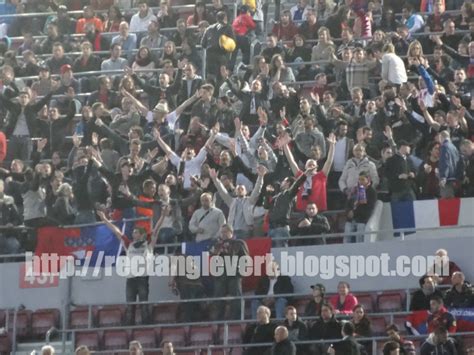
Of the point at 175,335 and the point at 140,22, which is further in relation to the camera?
the point at 140,22

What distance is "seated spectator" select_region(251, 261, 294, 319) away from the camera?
2619cm

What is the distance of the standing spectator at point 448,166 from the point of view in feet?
85.6

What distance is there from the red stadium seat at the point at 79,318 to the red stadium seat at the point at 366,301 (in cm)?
391

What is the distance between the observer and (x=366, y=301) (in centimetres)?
2605

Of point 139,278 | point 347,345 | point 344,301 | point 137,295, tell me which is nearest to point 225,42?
point 139,278

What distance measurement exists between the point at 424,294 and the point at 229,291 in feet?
9.69

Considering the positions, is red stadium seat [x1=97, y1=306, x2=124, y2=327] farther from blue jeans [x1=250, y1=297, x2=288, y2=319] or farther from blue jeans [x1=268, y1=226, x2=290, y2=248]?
blue jeans [x1=268, y1=226, x2=290, y2=248]

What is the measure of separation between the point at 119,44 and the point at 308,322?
29.2 ft

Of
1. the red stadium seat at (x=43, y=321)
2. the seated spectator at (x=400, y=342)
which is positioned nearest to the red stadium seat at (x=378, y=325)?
the seated spectator at (x=400, y=342)

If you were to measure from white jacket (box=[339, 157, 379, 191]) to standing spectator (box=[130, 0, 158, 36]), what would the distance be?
284 inches

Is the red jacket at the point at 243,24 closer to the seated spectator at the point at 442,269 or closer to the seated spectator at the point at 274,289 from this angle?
the seated spectator at the point at 274,289

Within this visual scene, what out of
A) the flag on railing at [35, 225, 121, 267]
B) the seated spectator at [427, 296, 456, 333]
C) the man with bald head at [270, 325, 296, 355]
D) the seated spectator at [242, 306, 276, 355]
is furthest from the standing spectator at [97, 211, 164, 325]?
the seated spectator at [427, 296, 456, 333]

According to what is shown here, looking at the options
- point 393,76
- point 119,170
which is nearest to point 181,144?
point 119,170

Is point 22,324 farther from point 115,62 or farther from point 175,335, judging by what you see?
point 115,62
